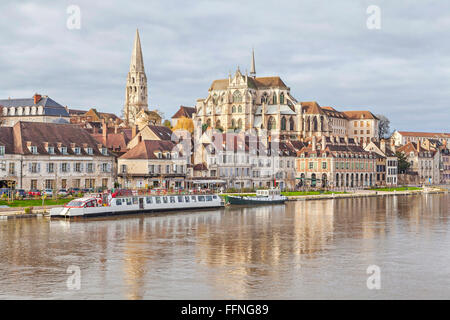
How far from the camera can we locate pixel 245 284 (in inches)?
1100

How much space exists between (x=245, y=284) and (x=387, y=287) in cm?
637

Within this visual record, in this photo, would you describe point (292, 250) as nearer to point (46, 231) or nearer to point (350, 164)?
point (46, 231)

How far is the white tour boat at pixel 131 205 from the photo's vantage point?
52.9m

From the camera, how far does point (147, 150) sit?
255ft

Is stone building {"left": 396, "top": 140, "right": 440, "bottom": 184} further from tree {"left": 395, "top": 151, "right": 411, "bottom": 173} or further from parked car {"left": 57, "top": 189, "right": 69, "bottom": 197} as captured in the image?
parked car {"left": 57, "top": 189, "right": 69, "bottom": 197}

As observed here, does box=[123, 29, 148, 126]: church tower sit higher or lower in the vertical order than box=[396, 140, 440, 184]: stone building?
higher

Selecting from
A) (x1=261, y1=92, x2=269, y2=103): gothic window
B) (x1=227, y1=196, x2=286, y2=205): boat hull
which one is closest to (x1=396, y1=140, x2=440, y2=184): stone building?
(x1=261, y1=92, x2=269, y2=103): gothic window

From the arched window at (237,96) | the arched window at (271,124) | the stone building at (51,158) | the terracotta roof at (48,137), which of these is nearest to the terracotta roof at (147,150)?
the stone building at (51,158)

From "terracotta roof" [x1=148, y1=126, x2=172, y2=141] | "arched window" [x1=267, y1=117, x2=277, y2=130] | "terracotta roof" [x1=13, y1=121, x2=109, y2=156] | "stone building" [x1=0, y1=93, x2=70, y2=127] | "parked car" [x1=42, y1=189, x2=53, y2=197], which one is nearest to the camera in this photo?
"parked car" [x1=42, y1=189, x2=53, y2=197]

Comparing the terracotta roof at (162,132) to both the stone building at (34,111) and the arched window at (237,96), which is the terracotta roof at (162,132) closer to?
the stone building at (34,111)

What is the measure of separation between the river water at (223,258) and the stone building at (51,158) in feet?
51.3

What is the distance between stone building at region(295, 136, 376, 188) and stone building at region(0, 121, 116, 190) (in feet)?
140

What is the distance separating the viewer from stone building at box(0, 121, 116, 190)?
64.8 m
